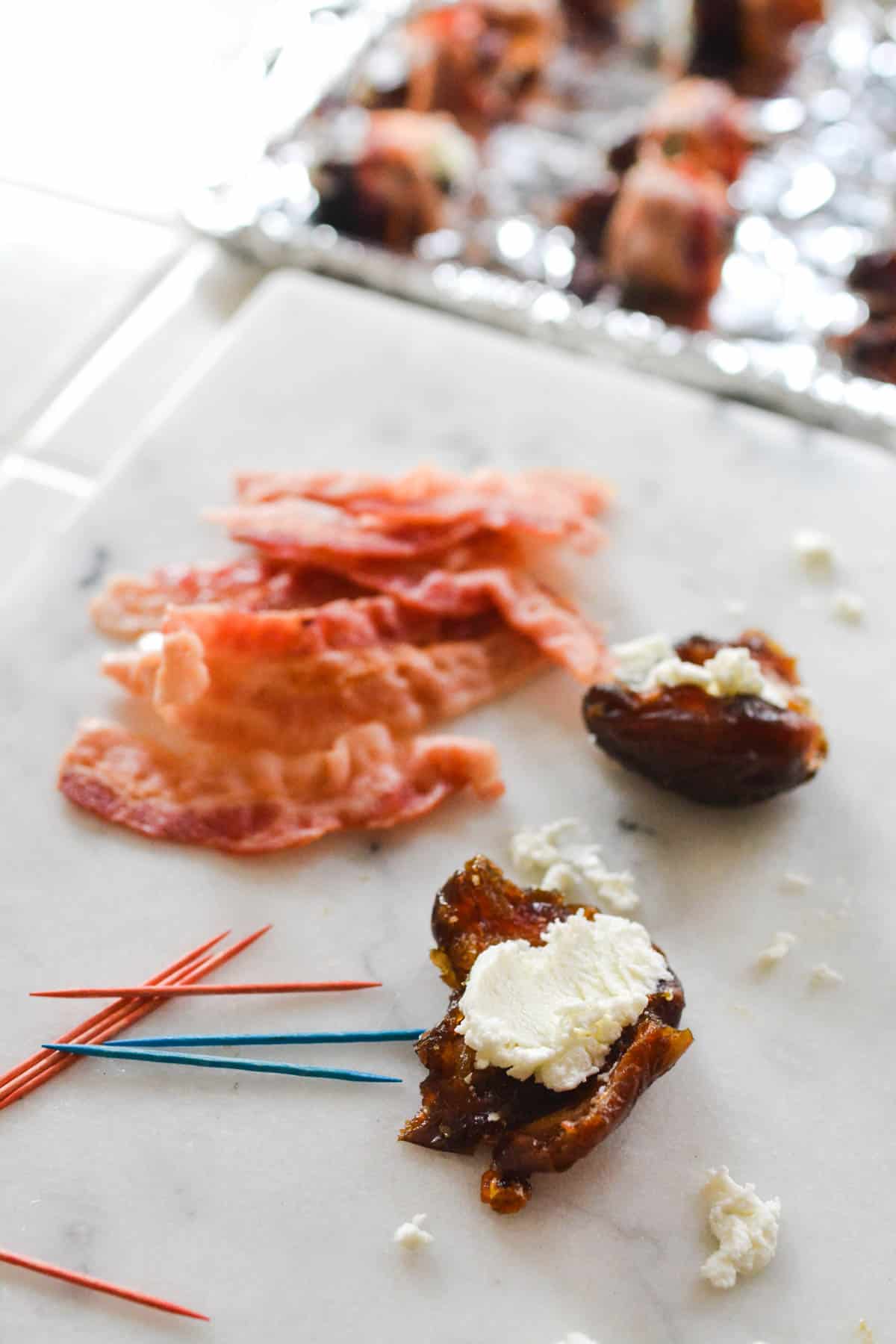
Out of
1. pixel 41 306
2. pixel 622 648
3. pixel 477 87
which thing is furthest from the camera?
pixel 477 87

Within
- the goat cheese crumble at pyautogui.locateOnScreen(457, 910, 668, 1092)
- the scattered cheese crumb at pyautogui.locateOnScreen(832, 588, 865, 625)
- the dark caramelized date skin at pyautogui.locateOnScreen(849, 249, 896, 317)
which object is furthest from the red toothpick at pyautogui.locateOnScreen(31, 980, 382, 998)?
the dark caramelized date skin at pyautogui.locateOnScreen(849, 249, 896, 317)

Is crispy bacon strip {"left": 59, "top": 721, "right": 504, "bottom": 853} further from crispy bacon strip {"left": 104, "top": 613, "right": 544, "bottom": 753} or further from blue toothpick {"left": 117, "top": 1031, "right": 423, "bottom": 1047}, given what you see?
blue toothpick {"left": 117, "top": 1031, "right": 423, "bottom": 1047}

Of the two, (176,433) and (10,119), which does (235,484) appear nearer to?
(176,433)

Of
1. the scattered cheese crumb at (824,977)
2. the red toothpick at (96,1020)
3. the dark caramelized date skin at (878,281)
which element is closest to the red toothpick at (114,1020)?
the red toothpick at (96,1020)

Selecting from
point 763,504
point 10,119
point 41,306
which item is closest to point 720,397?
point 763,504

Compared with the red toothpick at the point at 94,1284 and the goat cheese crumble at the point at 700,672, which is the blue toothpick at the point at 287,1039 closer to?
the red toothpick at the point at 94,1284

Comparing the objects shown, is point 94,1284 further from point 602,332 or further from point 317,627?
point 602,332

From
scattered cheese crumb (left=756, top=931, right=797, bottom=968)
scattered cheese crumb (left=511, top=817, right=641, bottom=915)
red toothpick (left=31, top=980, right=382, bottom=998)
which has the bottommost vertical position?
scattered cheese crumb (left=756, top=931, right=797, bottom=968)
